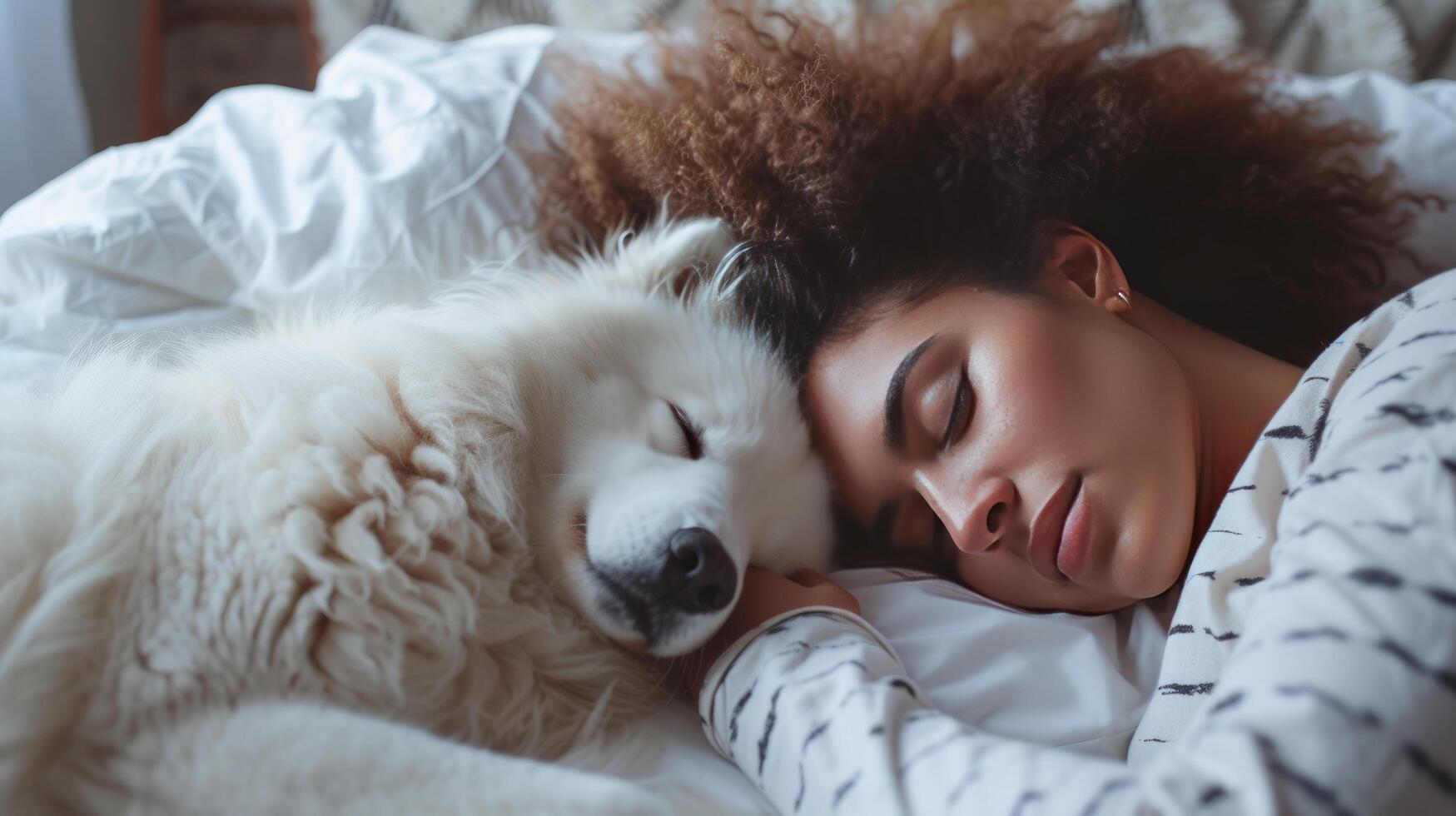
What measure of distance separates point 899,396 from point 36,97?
2.62 m

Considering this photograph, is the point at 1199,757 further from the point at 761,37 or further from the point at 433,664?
the point at 761,37

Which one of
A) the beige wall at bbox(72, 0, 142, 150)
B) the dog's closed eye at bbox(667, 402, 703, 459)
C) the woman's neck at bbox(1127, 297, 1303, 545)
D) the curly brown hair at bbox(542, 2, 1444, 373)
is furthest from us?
the beige wall at bbox(72, 0, 142, 150)

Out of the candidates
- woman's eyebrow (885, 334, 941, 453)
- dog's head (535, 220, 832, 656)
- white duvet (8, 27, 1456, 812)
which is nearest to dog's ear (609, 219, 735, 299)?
dog's head (535, 220, 832, 656)

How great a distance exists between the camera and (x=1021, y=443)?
53.4 inches

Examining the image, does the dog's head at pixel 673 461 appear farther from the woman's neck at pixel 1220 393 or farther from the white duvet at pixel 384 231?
the woman's neck at pixel 1220 393

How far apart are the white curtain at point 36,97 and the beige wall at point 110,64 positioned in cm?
9

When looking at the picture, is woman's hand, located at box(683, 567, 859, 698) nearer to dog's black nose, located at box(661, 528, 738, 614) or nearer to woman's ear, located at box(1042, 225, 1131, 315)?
dog's black nose, located at box(661, 528, 738, 614)

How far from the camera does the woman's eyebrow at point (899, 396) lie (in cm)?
143

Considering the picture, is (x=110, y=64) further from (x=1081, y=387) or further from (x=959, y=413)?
(x=1081, y=387)

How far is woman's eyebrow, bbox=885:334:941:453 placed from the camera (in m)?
1.43

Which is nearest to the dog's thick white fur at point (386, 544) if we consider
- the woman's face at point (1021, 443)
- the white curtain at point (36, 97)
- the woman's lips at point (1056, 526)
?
the woman's face at point (1021, 443)

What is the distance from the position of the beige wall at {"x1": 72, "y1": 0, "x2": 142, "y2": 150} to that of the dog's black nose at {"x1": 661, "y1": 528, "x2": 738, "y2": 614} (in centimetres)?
267

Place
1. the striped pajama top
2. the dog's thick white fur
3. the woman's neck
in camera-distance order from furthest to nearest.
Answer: the woman's neck → the dog's thick white fur → the striped pajama top

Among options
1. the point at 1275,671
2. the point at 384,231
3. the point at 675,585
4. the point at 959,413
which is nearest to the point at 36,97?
the point at 384,231
